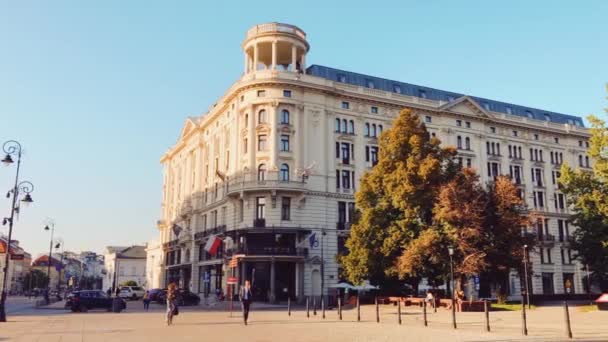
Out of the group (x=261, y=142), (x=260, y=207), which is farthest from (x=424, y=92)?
(x=260, y=207)

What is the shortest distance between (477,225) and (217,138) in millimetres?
38431

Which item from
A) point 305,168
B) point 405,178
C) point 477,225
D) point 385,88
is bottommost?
point 477,225

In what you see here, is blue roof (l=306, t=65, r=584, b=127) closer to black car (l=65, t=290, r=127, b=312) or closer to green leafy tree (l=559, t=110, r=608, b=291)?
green leafy tree (l=559, t=110, r=608, b=291)

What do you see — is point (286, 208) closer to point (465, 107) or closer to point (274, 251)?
point (274, 251)

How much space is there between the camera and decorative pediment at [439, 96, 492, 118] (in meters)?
62.5

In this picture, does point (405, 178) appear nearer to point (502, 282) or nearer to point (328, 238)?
point (502, 282)

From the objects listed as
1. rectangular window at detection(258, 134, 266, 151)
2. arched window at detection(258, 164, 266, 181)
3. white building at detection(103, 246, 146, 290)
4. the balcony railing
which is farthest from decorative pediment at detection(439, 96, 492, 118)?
white building at detection(103, 246, 146, 290)

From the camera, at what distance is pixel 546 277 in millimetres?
64938

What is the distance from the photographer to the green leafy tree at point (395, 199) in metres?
36.7

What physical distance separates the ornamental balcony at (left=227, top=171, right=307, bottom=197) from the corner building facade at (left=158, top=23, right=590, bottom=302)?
122 millimetres

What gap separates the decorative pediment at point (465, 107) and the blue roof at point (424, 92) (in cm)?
417

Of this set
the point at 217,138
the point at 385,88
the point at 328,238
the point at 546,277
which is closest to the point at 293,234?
the point at 328,238

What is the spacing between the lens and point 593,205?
136 ft

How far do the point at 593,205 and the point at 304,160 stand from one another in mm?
26595
